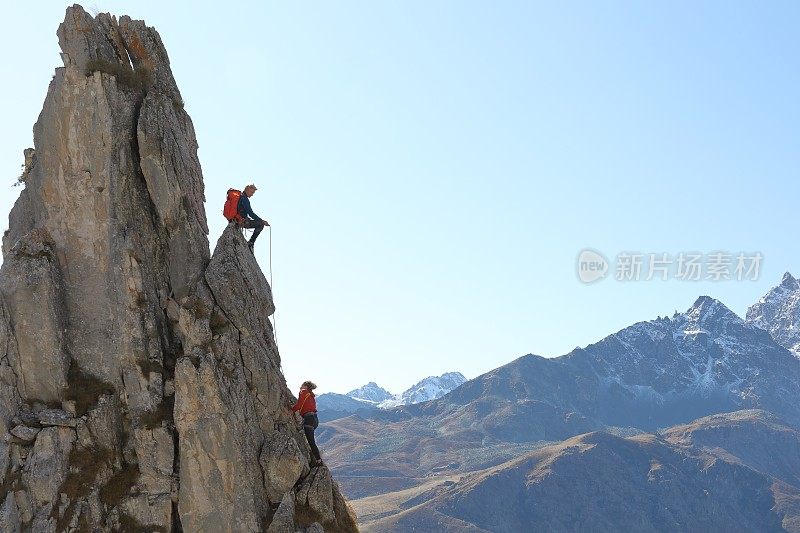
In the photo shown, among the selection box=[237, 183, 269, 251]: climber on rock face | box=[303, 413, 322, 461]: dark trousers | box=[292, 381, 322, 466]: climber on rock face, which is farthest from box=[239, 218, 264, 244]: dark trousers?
box=[303, 413, 322, 461]: dark trousers

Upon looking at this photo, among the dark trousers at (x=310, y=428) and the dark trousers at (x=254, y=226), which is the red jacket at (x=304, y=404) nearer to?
the dark trousers at (x=310, y=428)

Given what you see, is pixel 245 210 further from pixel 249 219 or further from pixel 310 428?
pixel 310 428

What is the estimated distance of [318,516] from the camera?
29.8 meters

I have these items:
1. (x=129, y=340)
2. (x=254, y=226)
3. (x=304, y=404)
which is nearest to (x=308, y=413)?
(x=304, y=404)

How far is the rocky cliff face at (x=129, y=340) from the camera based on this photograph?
2841 cm

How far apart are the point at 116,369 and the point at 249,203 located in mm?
8865

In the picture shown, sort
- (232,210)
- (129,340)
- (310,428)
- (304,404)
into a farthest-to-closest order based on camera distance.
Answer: (232,210)
(304,404)
(310,428)
(129,340)

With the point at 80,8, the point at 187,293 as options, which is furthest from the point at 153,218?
the point at 80,8

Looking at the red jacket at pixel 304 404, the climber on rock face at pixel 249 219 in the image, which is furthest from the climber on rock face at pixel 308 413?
the climber on rock face at pixel 249 219

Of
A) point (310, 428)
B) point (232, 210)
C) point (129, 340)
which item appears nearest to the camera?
point (129, 340)

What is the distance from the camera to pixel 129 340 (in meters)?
30.2

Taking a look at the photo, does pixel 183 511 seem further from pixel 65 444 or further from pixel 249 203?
pixel 249 203

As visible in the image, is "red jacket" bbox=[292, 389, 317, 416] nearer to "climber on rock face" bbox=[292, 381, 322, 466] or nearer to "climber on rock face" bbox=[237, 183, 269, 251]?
"climber on rock face" bbox=[292, 381, 322, 466]

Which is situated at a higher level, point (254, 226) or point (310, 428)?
point (254, 226)
